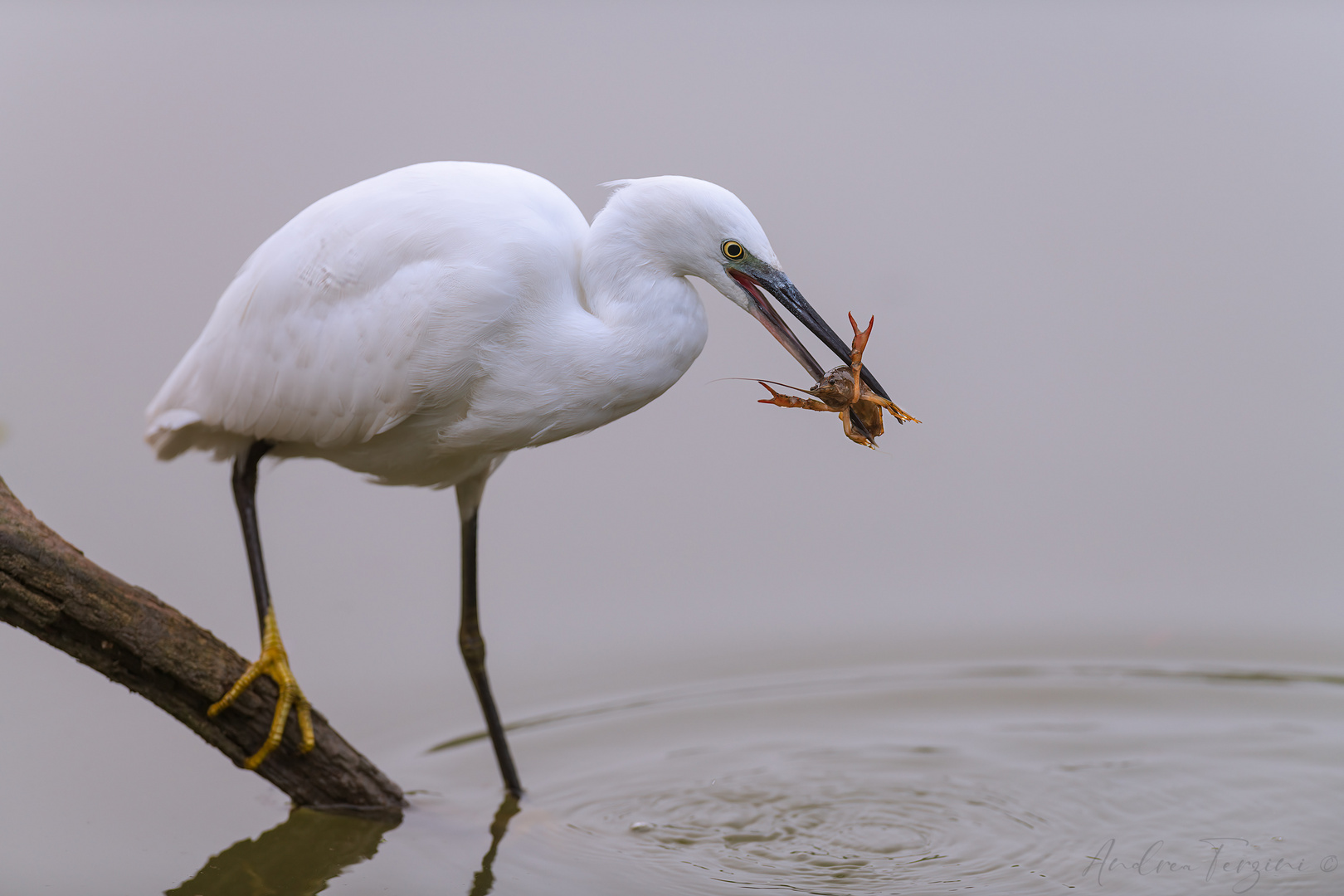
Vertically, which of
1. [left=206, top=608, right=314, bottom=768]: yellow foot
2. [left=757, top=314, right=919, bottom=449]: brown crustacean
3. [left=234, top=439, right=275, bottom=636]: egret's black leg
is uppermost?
[left=757, top=314, right=919, bottom=449]: brown crustacean

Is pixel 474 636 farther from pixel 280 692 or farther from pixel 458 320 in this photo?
pixel 458 320

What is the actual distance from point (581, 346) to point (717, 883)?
1.72 metres

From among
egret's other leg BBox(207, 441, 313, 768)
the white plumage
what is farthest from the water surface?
the white plumage

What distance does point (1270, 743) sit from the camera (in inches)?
189

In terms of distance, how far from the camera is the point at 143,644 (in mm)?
3438

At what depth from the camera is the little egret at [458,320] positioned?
3.29 m

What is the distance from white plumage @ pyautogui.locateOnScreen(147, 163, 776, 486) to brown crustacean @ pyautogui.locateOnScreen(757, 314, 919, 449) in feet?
1.07

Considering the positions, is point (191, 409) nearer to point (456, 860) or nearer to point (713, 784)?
point (456, 860)

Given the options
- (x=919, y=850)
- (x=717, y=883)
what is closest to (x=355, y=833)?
(x=717, y=883)

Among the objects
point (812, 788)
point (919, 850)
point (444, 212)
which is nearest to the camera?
point (444, 212)

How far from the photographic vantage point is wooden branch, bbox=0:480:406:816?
3.29 m

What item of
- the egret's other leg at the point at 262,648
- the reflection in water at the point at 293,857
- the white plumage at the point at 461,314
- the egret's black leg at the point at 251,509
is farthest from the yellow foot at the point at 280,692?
the white plumage at the point at 461,314
